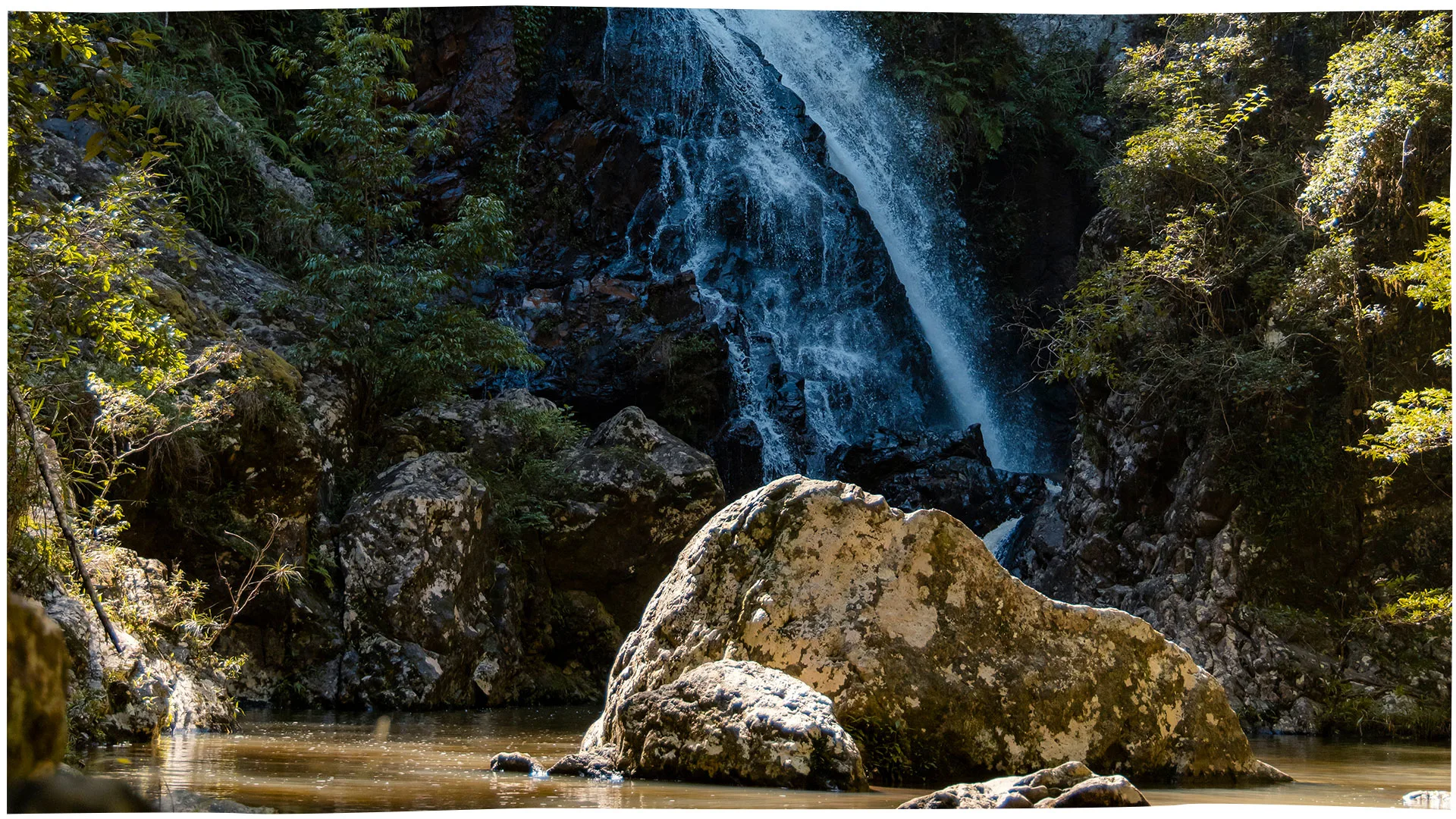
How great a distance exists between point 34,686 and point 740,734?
225 cm

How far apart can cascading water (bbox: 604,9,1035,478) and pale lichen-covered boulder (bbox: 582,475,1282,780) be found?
940 cm

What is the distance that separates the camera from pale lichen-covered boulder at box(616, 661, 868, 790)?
11.2ft

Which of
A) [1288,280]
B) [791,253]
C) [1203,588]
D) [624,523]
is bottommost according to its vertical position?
[1203,588]

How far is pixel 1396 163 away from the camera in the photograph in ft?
Answer: 27.2

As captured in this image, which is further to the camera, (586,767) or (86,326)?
(86,326)

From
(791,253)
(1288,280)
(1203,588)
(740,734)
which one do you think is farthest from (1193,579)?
(740,734)

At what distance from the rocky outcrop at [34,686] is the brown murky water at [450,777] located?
1417mm

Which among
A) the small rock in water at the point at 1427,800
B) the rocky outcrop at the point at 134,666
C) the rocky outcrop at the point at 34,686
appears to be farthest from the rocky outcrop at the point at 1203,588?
the rocky outcrop at the point at 34,686

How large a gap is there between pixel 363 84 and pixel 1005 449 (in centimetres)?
962

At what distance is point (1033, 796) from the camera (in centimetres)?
322

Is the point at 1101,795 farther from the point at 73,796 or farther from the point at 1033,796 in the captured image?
the point at 73,796

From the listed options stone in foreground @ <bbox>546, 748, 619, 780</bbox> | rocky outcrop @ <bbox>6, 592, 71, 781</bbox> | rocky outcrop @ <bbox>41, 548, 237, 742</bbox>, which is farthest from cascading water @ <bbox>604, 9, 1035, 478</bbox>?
rocky outcrop @ <bbox>6, 592, 71, 781</bbox>

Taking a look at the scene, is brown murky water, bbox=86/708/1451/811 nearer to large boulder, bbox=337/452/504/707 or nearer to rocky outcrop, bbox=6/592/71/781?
rocky outcrop, bbox=6/592/71/781

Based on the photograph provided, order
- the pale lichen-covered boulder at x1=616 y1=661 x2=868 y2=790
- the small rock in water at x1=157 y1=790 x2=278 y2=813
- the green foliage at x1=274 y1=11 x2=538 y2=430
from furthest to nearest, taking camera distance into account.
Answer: the green foliage at x1=274 y1=11 x2=538 y2=430 < the pale lichen-covered boulder at x1=616 y1=661 x2=868 y2=790 < the small rock in water at x1=157 y1=790 x2=278 y2=813
